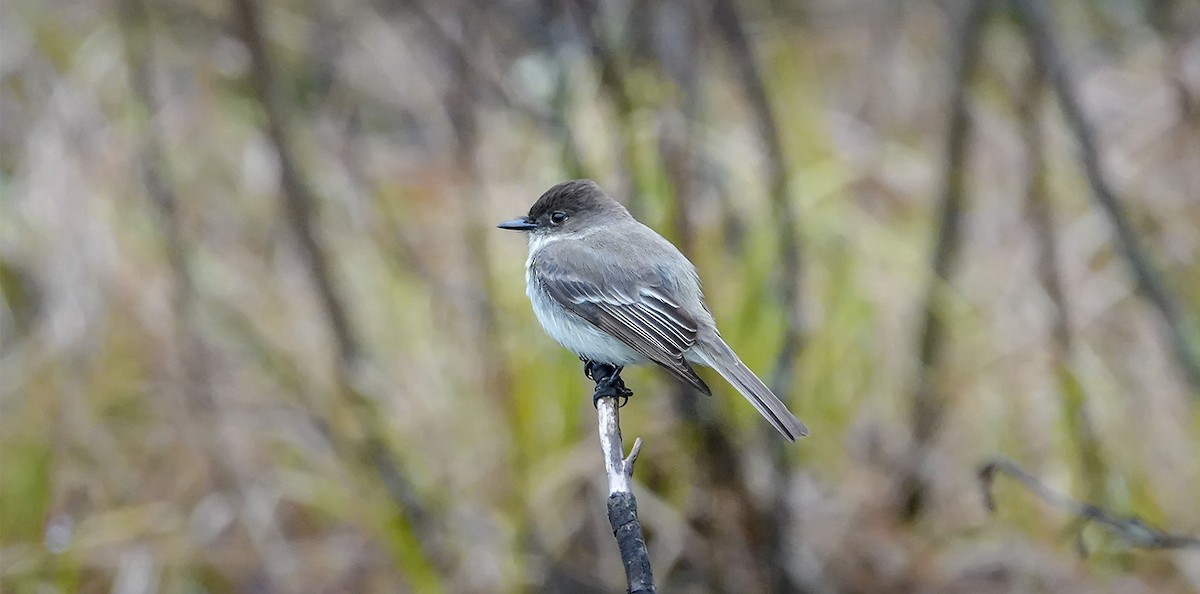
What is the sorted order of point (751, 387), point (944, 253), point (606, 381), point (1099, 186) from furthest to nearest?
point (944, 253) < point (1099, 186) < point (606, 381) < point (751, 387)

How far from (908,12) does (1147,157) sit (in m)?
1.99

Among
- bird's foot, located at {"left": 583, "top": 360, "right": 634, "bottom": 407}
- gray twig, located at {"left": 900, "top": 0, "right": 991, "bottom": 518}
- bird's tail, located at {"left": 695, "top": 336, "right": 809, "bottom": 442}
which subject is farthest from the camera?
gray twig, located at {"left": 900, "top": 0, "right": 991, "bottom": 518}

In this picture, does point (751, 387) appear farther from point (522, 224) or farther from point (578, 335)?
point (522, 224)

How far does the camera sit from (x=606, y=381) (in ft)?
11.6

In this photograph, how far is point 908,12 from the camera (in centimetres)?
771

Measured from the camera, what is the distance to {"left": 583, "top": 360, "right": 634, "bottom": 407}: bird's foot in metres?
3.40

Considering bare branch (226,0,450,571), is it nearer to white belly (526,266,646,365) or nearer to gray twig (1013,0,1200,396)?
white belly (526,266,646,365)

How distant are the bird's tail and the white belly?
21cm

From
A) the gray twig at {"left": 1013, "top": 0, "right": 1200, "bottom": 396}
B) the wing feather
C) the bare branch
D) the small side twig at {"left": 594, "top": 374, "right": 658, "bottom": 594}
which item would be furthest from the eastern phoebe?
the gray twig at {"left": 1013, "top": 0, "right": 1200, "bottom": 396}

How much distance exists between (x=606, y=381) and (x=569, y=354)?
1487mm

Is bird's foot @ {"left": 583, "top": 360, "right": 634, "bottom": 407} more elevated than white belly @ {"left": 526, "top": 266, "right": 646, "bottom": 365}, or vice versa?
white belly @ {"left": 526, "top": 266, "right": 646, "bottom": 365}

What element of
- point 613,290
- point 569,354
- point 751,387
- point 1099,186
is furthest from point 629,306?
point 1099,186

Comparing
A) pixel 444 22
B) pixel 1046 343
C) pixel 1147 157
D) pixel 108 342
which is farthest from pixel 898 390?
pixel 108 342

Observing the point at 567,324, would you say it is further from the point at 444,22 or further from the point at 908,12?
the point at 908,12
